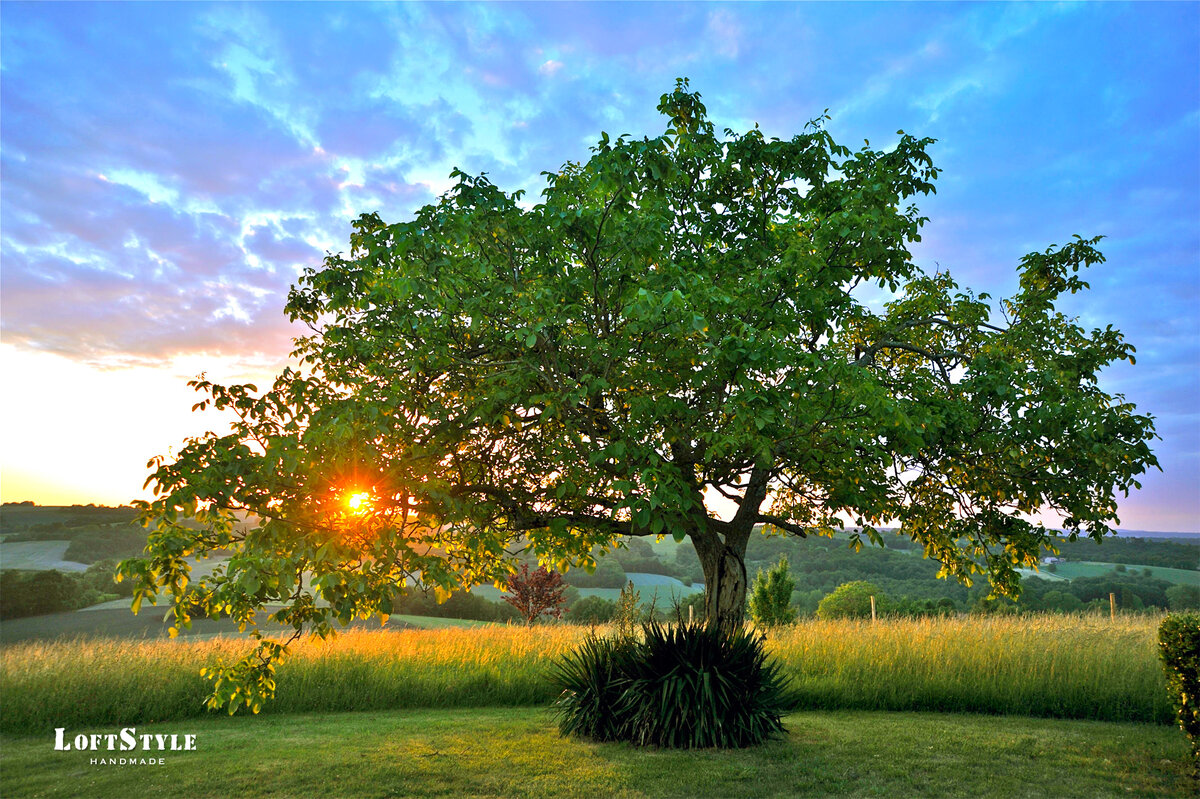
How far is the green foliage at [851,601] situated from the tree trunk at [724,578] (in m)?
18.8

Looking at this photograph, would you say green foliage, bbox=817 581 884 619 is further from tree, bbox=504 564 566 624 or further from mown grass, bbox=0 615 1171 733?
mown grass, bbox=0 615 1171 733

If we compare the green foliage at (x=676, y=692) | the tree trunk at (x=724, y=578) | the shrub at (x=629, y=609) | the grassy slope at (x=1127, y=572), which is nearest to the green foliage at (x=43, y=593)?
the shrub at (x=629, y=609)

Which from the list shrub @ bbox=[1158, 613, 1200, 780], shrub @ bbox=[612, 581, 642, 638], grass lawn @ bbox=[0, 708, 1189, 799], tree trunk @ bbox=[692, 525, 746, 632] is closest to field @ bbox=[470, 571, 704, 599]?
shrub @ bbox=[612, 581, 642, 638]

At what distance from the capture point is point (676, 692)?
29.7ft

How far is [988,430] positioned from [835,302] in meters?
2.66

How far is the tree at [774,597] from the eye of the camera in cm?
2262

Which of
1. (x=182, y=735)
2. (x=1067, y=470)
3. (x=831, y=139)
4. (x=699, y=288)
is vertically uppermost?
(x=831, y=139)

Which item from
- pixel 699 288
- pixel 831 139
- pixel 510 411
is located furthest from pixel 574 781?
pixel 831 139

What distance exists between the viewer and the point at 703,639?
30.9ft

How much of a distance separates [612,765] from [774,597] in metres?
15.6

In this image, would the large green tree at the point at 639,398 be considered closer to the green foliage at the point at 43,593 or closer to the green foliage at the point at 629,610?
the green foliage at the point at 629,610

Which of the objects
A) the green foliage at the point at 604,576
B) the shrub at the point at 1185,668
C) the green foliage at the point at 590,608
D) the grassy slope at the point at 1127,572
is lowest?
the green foliage at the point at 590,608

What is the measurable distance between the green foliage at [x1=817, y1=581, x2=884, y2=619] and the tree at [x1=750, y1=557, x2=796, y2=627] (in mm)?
6326

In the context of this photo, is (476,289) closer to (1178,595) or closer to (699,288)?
(699,288)
